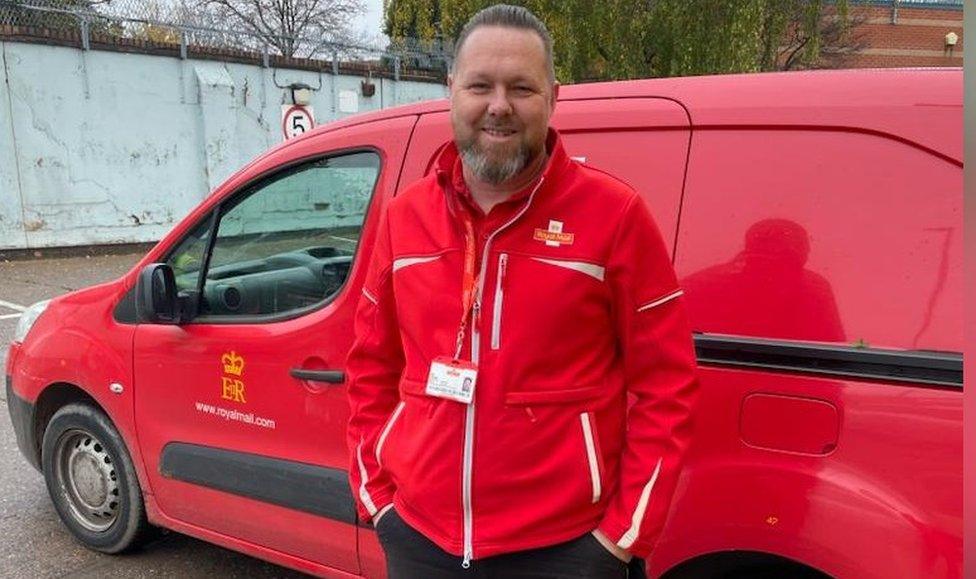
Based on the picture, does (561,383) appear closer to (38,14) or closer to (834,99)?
(834,99)

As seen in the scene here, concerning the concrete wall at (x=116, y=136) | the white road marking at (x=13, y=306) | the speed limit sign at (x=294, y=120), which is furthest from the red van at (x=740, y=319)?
the concrete wall at (x=116, y=136)

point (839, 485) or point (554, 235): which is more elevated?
point (554, 235)

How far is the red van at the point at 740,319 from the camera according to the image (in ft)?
5.88

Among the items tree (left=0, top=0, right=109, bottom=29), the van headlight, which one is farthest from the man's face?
tree (left=0, top=0, right=109, bottom=29)

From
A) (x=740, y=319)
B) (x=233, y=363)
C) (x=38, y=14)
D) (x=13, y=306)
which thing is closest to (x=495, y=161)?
(x=740, y=319)

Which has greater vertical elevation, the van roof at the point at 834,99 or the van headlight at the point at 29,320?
the van roof at the point at 834,99

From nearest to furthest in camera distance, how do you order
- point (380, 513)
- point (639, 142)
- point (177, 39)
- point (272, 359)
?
point (380, 513), point (639, 142), point (272, 359), point (177, 39)

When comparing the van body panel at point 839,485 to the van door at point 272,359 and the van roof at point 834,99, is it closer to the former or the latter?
the van roof at point 834,99

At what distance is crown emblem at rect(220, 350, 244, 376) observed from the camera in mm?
2905

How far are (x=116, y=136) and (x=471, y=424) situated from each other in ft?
45.1

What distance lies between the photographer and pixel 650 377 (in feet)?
5.39

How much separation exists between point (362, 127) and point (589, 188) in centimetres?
141

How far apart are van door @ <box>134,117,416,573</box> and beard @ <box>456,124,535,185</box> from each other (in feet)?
3.48

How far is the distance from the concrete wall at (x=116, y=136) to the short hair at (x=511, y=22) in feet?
42.3
